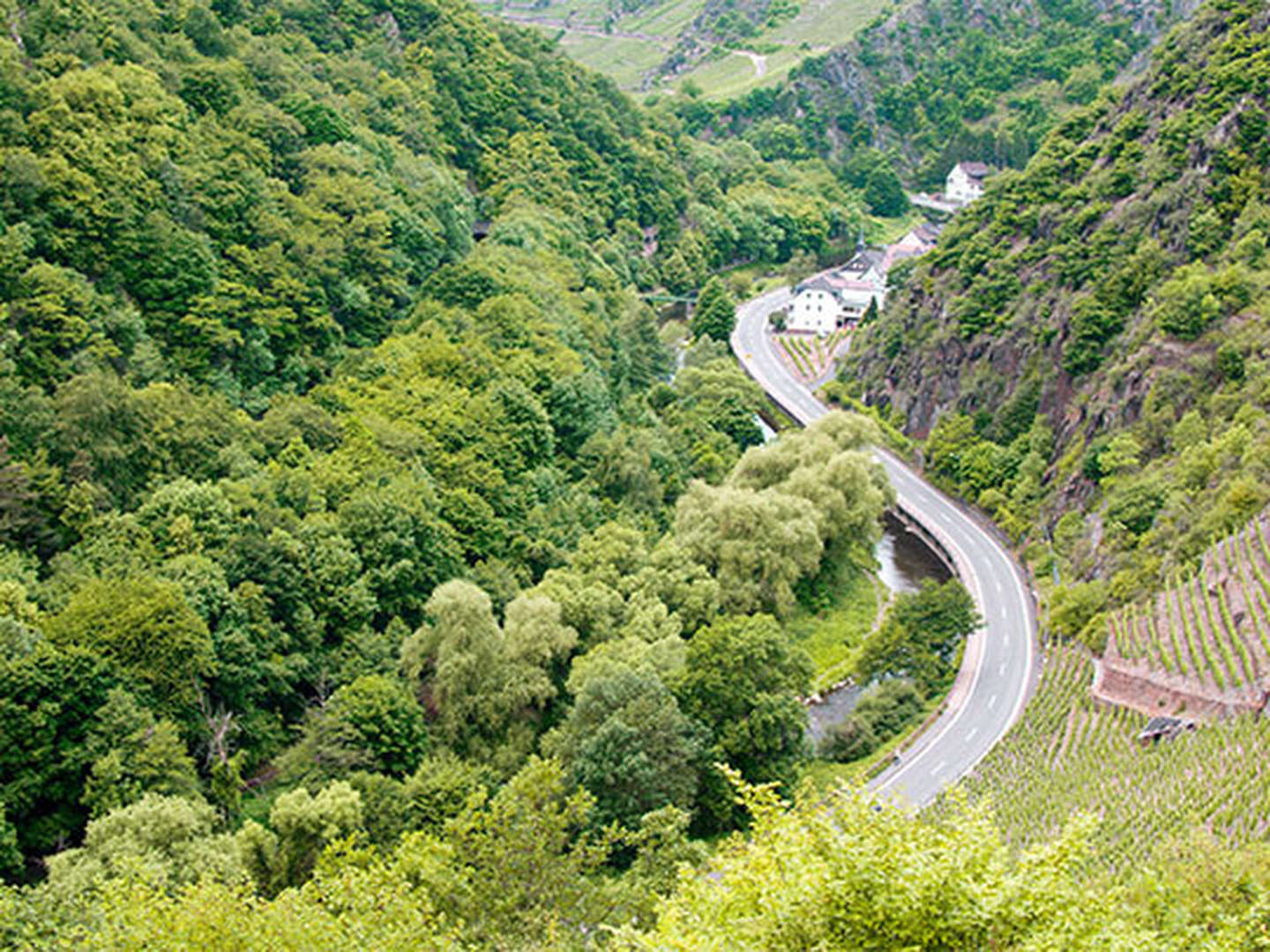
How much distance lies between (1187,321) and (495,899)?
2474 inches

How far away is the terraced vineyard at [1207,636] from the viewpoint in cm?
4978

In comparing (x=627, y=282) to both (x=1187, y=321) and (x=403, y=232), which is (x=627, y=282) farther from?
(x=1187, y=321)

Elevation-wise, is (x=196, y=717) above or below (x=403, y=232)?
below

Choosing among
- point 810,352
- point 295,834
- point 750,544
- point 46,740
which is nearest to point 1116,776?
point 750,544

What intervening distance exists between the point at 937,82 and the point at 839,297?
8345 cm

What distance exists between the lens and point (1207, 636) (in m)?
53.0

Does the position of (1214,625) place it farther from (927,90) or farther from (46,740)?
(927,90)

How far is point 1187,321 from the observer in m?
74.1

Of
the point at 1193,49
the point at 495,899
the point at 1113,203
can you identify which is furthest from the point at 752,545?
the point at 1193,49

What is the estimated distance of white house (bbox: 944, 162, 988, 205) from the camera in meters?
177

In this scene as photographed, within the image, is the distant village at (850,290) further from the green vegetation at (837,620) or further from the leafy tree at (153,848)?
the leafy tree at (153,848)

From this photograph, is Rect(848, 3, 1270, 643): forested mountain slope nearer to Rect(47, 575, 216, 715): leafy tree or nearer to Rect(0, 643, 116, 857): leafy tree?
Rect(47, 575, 216, 715): leafy tree

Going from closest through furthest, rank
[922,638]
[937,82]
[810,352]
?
[922,638]
[810,352]
[937,82]

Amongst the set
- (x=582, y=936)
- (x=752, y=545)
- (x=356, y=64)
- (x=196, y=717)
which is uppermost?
(x=356, y=64)
